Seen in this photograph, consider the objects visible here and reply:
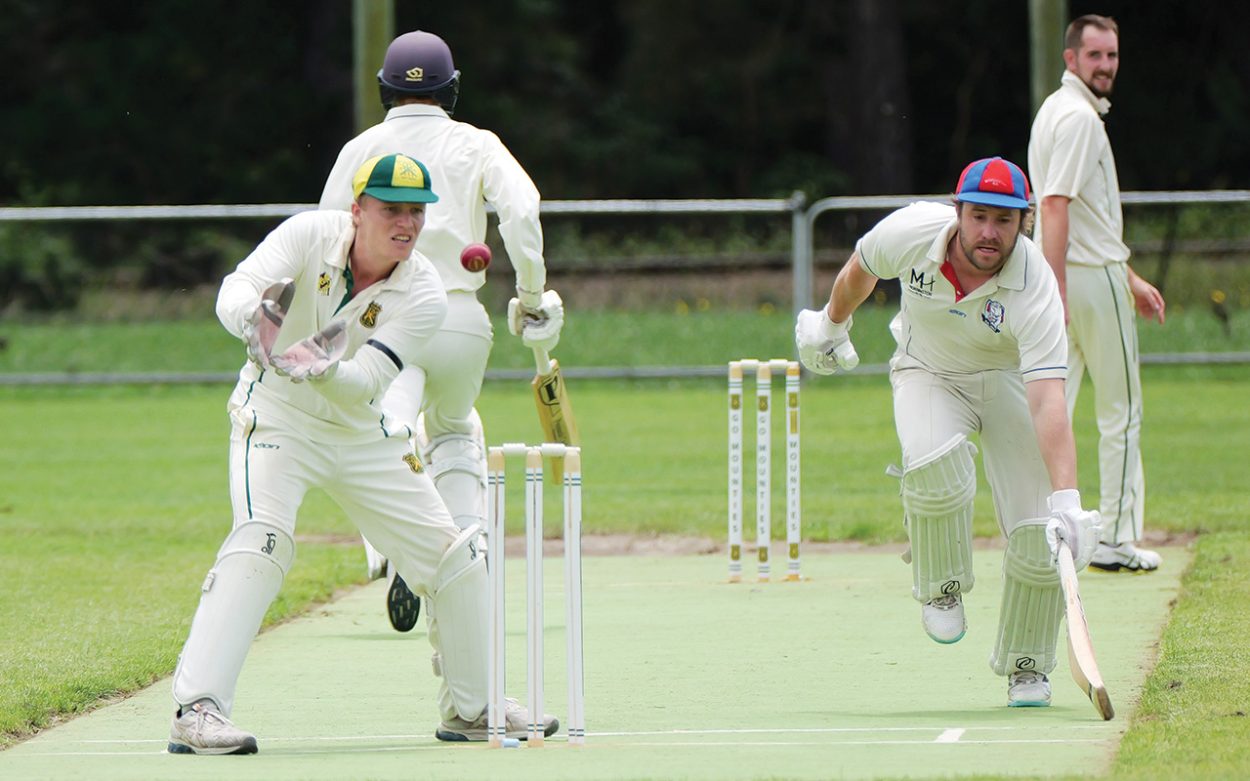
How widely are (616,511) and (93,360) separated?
883 cm

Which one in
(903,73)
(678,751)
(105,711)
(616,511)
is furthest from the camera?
(903,73)

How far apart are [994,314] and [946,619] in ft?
3.25

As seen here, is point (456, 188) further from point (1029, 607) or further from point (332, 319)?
point (1029, 607)

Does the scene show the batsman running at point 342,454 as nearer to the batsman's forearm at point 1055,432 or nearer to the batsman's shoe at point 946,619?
the batsman's shoe at point 946,619

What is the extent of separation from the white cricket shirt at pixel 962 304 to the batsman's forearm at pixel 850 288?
88mm

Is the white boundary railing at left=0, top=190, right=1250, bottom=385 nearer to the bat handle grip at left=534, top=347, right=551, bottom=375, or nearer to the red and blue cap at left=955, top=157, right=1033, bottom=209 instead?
the bat handle grip at left=534, top=347, right=551, bottom=375

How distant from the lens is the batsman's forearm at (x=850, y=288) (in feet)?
22.3

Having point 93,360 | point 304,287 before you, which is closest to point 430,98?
A: point 304,287

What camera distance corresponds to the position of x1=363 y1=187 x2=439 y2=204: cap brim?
18.9 feet

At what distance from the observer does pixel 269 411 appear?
588cm

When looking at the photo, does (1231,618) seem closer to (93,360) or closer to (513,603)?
(513,603)

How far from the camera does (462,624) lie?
19.5 ft

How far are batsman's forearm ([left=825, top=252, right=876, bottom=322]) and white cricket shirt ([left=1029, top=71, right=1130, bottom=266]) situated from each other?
2161mm

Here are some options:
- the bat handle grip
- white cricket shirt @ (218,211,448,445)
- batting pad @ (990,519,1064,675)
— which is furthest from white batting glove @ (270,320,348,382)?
the bat handle grip
